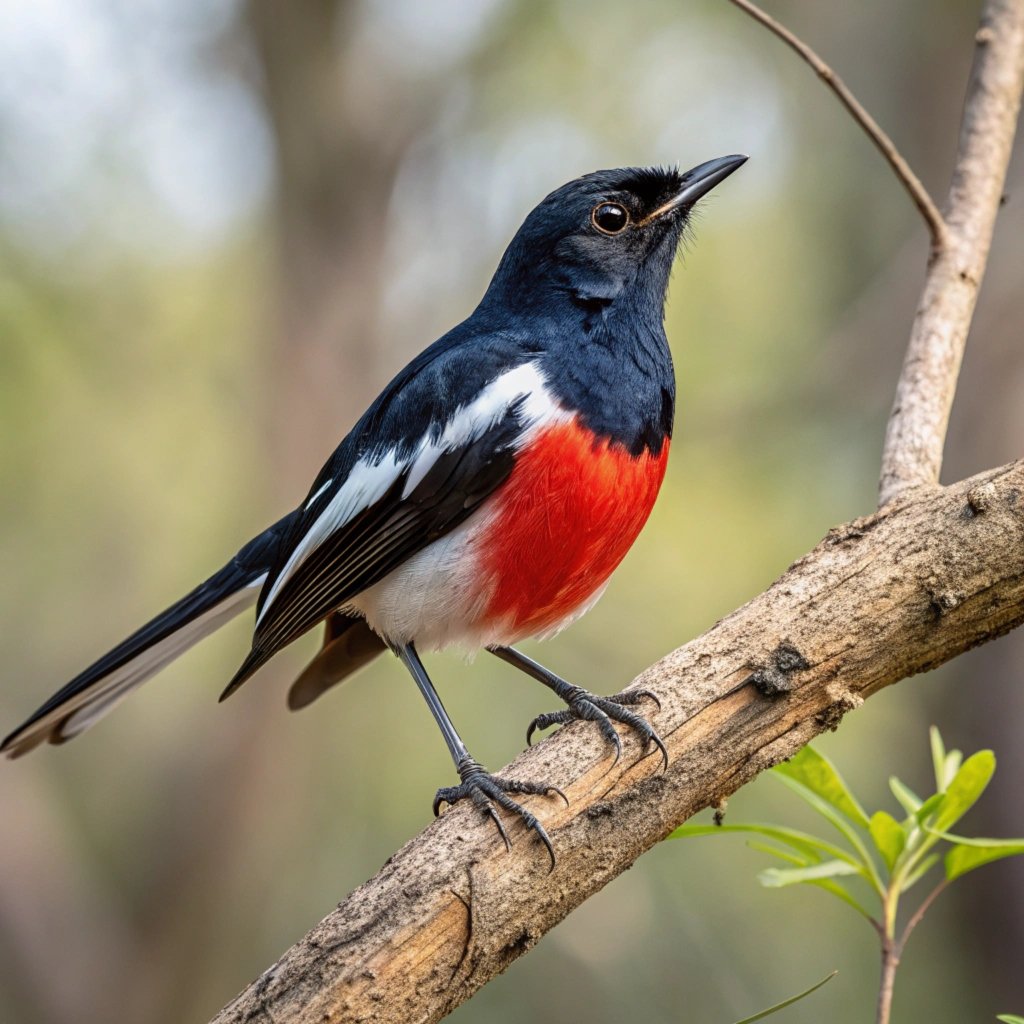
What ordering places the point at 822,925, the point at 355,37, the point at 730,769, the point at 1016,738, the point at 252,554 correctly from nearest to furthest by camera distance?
Answer: the point at 730,769, the point at 252,554, the point at 1016,738, the point at 355,37, the point at 822,925

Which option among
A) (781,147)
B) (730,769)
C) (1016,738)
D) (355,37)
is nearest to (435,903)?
(730,769)

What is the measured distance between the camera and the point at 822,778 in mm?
2188

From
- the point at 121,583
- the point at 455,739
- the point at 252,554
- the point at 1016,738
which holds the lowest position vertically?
the point at 1016,738

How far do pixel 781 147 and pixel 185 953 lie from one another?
677cm

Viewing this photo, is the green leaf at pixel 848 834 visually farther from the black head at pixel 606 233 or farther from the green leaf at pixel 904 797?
the black head at pixel 606 233

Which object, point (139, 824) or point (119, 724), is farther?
point (119, 724)

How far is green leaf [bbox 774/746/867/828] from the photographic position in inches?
84.9

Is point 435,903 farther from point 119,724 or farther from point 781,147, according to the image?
point 781,147

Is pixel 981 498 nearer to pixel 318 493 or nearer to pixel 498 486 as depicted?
pixel 498 486

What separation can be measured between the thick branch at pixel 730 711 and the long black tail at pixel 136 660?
149cm

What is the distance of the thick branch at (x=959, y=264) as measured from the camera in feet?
9.37

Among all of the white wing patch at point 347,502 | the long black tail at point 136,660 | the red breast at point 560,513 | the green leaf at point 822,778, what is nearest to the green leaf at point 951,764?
→ the green leaf at point 822,778

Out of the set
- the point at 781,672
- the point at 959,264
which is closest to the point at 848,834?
the point at 781,672

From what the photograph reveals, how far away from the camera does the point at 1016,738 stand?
5891 mm
